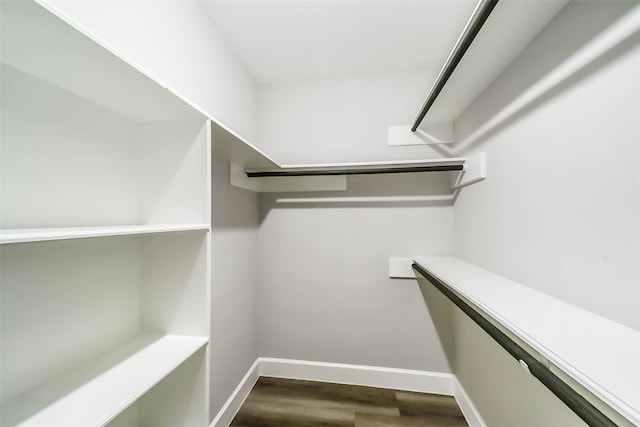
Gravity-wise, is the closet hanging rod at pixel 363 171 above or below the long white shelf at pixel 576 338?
above

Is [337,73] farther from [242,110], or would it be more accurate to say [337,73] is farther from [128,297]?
[128,297]

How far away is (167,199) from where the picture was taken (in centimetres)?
94

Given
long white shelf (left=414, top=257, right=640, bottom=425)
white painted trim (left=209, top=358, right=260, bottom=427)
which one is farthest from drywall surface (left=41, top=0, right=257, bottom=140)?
white painted trim (left=209, top=358, right=260, bottom=427)

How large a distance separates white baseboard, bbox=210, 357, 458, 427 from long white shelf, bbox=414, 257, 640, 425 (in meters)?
1.26

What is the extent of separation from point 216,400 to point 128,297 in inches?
37.5

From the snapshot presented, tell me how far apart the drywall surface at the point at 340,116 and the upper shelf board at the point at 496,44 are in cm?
47

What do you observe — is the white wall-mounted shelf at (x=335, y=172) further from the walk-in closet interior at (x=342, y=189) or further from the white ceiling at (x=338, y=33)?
the white ceiling at (x=338, y=33)

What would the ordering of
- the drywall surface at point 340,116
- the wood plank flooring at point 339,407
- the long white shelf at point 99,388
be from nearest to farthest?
the long white shelf at point 99,388 → the wood plank flooring at point 339,407 → the drywall surface at point 340,116

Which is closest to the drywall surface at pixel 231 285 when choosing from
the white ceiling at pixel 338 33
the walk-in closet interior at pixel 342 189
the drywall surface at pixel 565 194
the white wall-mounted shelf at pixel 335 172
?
the walk-in closet interior at pixel 342 189

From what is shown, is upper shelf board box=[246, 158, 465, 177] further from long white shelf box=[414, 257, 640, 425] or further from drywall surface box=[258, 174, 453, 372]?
long white shelf box=[414, 257, 640, 425]

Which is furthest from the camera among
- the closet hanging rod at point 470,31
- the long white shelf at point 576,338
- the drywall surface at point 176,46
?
the drywall surface at point 176,46

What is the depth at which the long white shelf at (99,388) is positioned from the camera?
54 centimetres

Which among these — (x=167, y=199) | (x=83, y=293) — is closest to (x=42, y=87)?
(x=167, y=199)

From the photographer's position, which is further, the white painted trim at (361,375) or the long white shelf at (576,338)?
the white painted trim at (361,375)
